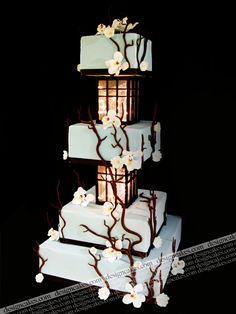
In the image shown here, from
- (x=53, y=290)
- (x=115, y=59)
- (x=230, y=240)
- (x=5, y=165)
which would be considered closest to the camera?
(x=115, y=59)

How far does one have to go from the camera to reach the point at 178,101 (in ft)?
8.14

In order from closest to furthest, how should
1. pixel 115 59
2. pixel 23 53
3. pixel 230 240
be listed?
pixel 115 59
pixel 230 240
pixel 23 53

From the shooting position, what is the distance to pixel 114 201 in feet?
6.98

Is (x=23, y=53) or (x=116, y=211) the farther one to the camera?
(x=23, y=53)

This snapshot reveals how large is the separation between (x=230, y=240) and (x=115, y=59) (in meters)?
1.44

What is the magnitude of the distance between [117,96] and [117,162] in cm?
39

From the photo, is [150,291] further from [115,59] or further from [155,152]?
[115,59]

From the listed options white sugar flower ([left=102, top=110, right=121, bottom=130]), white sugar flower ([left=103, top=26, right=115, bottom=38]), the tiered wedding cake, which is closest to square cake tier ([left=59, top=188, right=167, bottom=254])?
the tiered wedding cake

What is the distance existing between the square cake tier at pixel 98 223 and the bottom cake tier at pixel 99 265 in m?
0.06

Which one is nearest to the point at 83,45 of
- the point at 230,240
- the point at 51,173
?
the point at 51,173

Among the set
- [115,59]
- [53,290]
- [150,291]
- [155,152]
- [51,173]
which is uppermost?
[115,59]

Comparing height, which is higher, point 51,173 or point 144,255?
point 51,173

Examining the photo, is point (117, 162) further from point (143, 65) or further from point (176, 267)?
point (176, 267)

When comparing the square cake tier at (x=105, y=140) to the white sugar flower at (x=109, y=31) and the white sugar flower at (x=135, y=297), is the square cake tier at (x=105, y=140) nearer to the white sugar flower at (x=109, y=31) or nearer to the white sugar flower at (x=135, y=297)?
the white sugar flower at (x=109, y=31)
